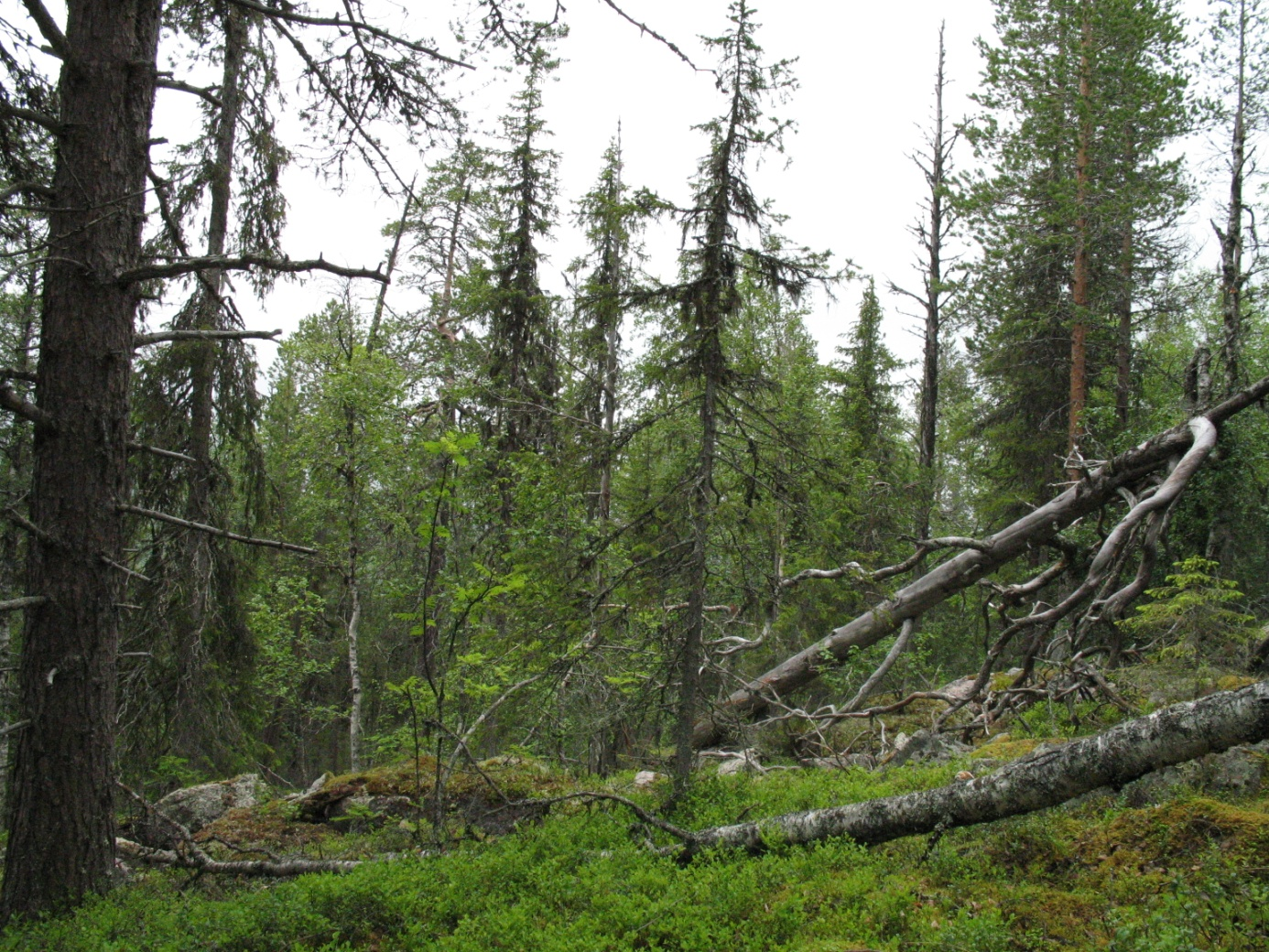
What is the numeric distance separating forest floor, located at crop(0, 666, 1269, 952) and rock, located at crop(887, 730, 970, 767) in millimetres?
1709

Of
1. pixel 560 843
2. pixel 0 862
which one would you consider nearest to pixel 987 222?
pixel 560 843

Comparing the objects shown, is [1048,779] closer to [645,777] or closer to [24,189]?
[645,777]

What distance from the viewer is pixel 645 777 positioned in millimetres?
9781

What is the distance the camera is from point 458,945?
4.28 m

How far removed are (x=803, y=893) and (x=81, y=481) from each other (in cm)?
499

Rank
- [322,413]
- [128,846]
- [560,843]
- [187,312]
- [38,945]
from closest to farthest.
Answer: [38,945]
[560,843]
[128,846]
[187,312]
[322,413]

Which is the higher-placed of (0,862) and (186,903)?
(186,903)

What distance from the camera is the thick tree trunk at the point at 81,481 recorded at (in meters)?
4.59

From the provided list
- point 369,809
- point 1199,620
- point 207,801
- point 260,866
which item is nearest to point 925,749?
point 1199,620

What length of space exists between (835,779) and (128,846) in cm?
645

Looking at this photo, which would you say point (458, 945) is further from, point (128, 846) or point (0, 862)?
point (0, 862)

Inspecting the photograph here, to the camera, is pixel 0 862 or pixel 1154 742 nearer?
pixel 1154 742

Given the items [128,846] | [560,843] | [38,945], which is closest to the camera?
[38,945]

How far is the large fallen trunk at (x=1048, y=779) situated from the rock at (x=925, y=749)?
10.4 ft
